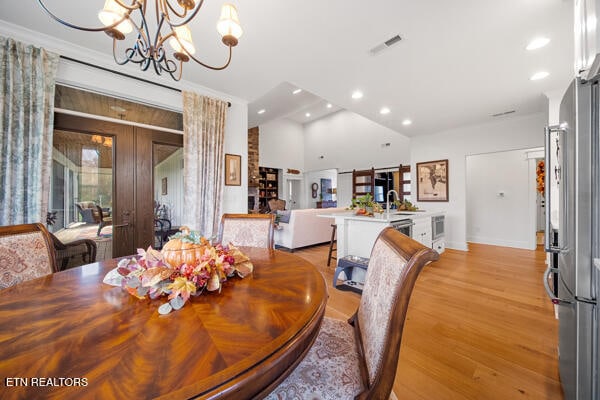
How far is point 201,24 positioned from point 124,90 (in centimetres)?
134

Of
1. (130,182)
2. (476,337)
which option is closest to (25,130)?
(130,182)

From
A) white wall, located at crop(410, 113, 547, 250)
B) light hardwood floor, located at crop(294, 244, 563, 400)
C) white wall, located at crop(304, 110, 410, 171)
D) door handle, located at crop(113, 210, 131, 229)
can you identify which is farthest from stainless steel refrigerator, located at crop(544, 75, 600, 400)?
white wall, located at crop(304, 110, 410, 171)

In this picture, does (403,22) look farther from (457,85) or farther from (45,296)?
(45,296)

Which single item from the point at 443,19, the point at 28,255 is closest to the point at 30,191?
the point at 28,255

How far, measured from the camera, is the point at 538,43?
2.17m

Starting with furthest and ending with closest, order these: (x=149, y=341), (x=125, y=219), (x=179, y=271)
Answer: (x=125, y=219) → (x=179, y=271) → (x=149, y=341)

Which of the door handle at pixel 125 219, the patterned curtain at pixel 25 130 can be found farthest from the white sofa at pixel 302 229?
the patterned curtain at pixel 25 130

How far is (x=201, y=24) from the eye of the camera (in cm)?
199

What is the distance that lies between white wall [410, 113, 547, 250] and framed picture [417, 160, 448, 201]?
0.33 ft

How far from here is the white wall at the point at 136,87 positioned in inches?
86.9

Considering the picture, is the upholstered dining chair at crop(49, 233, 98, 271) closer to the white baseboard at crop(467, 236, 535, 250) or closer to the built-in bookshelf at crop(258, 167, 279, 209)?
the built-in bookshelf at crop(258, 167, 279, 209)

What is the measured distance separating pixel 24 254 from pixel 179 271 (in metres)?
1.11

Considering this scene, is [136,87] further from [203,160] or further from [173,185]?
[173,185]

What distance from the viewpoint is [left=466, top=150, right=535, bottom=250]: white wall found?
16.4 ft
